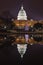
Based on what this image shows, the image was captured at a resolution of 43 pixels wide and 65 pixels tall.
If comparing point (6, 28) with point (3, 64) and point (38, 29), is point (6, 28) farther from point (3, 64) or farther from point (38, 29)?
point (3, 64)

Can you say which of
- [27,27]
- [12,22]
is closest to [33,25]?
[27,27]

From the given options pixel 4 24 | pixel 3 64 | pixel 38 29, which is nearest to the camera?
pixel 3 64

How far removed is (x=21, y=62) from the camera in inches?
65.0

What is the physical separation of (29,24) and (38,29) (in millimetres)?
988

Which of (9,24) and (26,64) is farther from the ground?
(9,24)

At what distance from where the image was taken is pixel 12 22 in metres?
9.38

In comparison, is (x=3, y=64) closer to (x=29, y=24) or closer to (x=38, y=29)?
(x=38, y=29)

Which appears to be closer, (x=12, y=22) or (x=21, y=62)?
(x=21, y=62)

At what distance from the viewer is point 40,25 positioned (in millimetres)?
9391

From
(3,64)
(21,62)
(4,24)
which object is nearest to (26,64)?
(21,62)

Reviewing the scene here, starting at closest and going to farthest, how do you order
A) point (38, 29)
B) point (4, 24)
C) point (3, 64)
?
1. point (3, 64)
2. point (38, 29)
3. point (4, 24)

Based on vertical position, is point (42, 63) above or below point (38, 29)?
below

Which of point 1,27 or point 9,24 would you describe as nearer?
point 1,27

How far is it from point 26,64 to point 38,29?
693 cm
